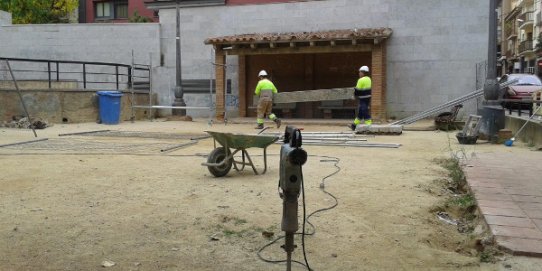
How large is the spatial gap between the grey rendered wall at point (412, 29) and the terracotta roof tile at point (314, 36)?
725 millimetres

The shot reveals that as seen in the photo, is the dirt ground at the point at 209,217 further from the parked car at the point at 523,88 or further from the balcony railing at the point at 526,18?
the balcony railing at the point at 526,18

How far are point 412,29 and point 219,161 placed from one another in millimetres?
12123

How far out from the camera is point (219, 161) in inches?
268

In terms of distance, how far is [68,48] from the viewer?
68.3 feet

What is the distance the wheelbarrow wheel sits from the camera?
6621mm

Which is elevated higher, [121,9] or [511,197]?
[121,9]

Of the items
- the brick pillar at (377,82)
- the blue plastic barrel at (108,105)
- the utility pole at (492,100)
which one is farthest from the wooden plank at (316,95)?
the blue plastic barrel at (108,105)

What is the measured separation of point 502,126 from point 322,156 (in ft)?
14.6

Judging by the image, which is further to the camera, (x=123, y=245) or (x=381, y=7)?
(x=381, y=7)

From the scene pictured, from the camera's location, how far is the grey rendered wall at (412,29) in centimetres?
1658

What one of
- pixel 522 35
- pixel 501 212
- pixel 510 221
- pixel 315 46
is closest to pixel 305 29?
pixel 315 46

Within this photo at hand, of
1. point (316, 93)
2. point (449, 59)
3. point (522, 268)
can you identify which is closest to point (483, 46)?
point (449, 59)

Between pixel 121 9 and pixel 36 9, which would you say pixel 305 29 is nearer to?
pixel 36 9

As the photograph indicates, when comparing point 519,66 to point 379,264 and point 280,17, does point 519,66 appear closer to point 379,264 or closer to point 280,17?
point 280,17
